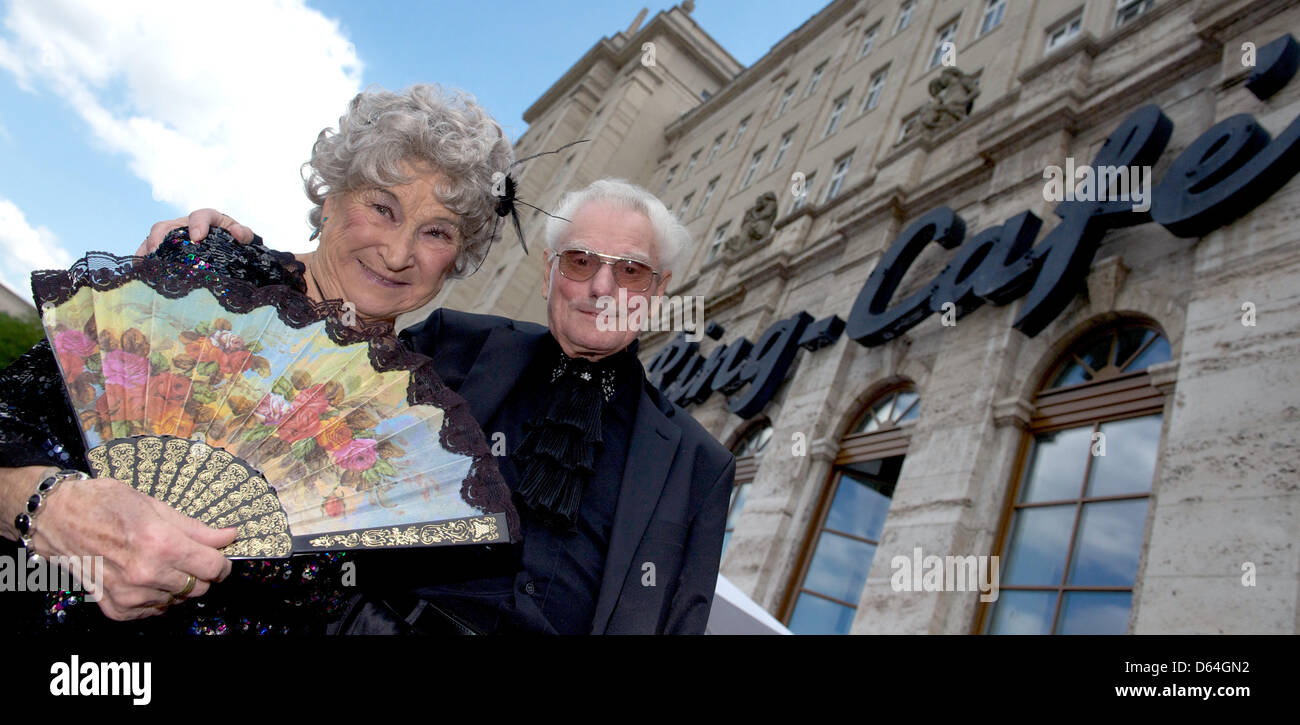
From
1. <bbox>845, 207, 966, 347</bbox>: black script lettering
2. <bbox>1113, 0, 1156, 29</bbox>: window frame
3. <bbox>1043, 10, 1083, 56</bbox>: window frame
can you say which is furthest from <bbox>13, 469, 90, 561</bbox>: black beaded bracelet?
<bbox>1043, 10, 1083, 56</bbox>: window frame

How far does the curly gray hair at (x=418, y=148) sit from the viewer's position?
83.5 inches

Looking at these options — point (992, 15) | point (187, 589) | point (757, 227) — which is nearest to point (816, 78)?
point (992, 15)

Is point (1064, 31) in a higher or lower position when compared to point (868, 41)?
lower

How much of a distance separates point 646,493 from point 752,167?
872 inches

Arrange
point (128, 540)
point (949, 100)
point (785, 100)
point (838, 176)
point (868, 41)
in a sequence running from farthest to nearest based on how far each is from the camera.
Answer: point (785, 100) → point (868, 41) → point (838, 176) → point (949, 100) → point (128, 540)

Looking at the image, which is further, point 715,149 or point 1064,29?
point 715,149

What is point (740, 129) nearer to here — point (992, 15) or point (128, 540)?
point (992, 15)

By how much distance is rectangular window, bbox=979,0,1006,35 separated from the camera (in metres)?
15.1

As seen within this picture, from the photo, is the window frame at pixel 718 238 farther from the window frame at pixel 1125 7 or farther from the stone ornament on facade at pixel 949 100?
the window frame at pixel 1125 7

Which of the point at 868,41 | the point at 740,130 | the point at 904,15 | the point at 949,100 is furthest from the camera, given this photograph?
the point at 740,130

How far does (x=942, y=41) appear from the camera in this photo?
17.0m

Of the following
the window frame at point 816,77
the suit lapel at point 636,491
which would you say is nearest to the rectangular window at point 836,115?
the window frame at point 816,77
